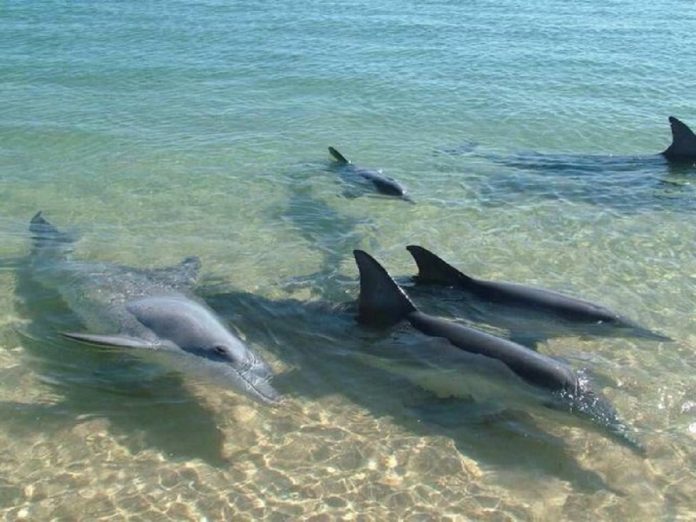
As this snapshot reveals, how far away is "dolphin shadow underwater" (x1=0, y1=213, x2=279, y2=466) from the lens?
6648 millimetres

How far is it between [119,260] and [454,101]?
11.3 metres

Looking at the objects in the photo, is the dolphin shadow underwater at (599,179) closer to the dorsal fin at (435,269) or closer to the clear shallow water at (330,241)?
the clear shallow water at (330,241)

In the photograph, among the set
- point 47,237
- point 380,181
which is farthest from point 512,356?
point 47,237

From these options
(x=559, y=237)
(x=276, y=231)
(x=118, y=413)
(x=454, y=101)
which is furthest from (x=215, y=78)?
(x=118, y=413)

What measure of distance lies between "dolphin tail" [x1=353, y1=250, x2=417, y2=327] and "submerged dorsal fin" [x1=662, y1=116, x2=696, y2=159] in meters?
9.07

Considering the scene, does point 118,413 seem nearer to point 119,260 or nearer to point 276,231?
point 119,260

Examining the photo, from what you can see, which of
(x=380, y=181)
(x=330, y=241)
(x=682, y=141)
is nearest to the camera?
(x=330, y=241)

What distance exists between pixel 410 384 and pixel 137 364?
2.61m

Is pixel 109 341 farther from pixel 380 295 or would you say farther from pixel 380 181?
pixel 380 181

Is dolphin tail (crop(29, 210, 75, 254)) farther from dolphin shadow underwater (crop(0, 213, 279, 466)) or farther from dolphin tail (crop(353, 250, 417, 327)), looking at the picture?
dolphin tail (crop(353, 250, 417, 327))

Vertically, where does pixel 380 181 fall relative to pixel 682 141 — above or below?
below

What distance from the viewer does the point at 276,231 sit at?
11203 mm

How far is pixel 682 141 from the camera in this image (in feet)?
46.5

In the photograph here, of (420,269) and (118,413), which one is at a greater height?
(420,269)
